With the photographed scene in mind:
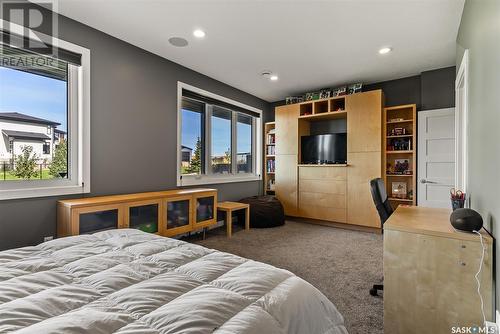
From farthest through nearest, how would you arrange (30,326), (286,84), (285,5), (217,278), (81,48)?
1. (286,84)
2. (81,48)
3. (285,5)
4. (217,278)
5. (30,326)

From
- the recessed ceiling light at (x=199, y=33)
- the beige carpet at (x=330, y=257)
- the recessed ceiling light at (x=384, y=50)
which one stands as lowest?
the beige carpet at (x=330, y=257)

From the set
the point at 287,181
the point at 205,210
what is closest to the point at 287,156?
the point at 287,181

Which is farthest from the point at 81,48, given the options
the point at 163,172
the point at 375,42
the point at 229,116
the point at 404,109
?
the point at 404,109

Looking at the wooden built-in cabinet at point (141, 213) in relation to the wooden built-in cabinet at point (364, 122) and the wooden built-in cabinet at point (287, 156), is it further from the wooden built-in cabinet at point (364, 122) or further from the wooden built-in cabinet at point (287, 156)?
the wooden built-in cabinet at point (364, 122)

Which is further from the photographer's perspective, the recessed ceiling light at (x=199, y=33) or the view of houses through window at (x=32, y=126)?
the recessed ceiling light at (x=199, y=33)

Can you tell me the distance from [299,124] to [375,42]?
6.88 feet

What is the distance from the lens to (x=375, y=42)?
3.03 metres

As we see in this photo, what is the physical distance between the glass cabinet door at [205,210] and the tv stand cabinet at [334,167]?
183 centimetres

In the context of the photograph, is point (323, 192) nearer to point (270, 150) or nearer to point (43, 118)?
point (270, 150)

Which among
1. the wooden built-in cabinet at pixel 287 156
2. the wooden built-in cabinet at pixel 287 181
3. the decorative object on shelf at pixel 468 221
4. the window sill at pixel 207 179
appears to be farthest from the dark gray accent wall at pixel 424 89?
the decorative object on shelf at pixel 468 221

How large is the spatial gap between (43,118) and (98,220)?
1159 mm

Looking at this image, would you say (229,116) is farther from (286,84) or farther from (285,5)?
(285,5)

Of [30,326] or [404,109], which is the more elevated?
[404,109]

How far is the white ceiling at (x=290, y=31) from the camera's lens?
2.37 m
